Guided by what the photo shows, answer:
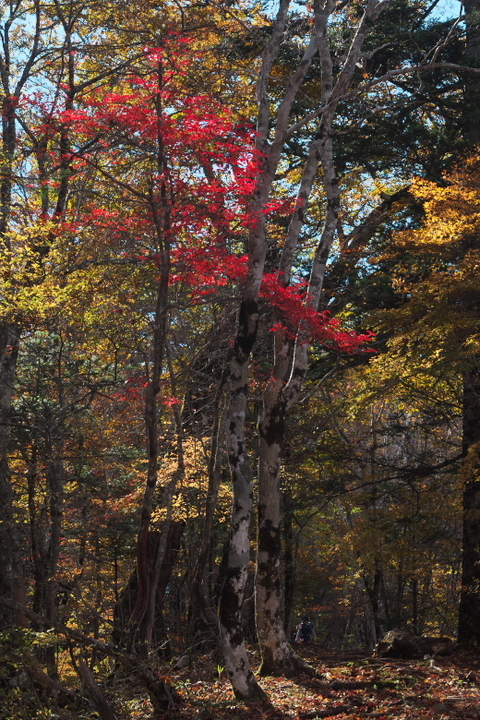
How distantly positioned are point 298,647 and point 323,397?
5914 mm

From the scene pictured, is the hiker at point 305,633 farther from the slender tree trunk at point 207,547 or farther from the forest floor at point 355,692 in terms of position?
the forest floor at point 355,692

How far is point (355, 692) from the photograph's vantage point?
29.0 feet

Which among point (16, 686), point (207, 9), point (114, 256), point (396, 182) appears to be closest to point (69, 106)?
point (207, 9)

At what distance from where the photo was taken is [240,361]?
29.5 feet

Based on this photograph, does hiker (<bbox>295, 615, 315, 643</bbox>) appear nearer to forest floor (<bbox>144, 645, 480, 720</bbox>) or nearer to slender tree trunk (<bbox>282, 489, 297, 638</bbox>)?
slender tree trunk (<bbox>282, 489, 297, 638</bbox>)

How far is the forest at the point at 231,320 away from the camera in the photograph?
8859 millimetres

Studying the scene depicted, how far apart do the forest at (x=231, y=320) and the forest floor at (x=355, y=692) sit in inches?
2.4

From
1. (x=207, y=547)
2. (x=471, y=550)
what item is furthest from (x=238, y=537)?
(x=471, y=550)

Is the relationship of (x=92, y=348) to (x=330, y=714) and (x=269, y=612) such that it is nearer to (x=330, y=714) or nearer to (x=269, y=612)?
(x=269, y=612)

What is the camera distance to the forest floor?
25.1 ft

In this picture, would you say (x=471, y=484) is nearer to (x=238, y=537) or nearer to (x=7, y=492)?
(x=238, y=537)

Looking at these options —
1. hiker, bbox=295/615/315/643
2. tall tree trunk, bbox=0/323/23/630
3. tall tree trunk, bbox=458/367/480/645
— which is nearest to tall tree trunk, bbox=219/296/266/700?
tall tree trunk, bbox=0/323/23/630

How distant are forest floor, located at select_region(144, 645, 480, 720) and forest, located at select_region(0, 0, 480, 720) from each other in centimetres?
6

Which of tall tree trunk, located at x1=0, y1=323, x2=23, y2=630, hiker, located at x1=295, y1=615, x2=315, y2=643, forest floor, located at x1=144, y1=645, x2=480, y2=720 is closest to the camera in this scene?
forest floor, located at x1=144, y1=645, x2=480, y2=720
